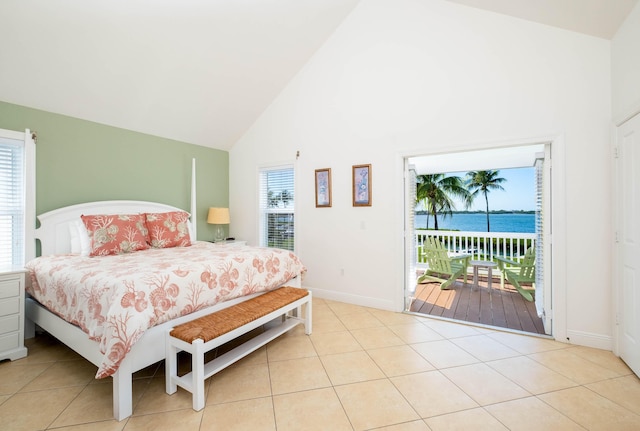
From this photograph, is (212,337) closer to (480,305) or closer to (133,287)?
(133,287)

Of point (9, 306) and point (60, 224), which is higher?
point (60, 224)

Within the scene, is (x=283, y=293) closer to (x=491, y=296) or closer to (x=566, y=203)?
(x=566, y=203)

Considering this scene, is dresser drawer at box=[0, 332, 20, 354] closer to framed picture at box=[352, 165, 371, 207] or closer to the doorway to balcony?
framed picture at box=[352, 165, 371, 207]

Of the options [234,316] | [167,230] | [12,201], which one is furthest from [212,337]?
[12,201]

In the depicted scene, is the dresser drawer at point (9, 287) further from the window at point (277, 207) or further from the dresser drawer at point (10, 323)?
the window at point (277, 207)

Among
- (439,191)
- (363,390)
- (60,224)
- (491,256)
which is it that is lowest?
(363,390)

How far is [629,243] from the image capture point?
2.19 meters

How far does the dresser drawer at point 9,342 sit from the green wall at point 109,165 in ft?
4.24

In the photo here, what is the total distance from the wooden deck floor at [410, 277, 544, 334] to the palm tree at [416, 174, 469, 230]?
4806 millimetres

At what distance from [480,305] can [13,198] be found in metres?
5.50

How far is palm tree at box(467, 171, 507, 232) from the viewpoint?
890 centimetres

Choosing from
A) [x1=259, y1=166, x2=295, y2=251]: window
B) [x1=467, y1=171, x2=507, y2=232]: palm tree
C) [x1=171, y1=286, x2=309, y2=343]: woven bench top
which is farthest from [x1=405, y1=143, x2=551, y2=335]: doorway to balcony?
[x1=467, y1=171, x2=507, y2=232]: palm tree

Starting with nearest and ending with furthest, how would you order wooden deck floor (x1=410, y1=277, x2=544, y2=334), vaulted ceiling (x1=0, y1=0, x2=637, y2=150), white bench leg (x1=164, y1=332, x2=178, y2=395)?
white bench leg (x1=164, y1=332, x2=178, y2=395) → vaulted ceiling (x1=0, y1=0, x2=637, y2=150) → wooden deck floor (x1=410, y1=277, x2=544, y2=334)

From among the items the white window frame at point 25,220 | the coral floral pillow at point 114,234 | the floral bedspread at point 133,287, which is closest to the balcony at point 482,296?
the floral bedspread at point 133,287
